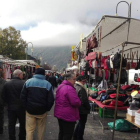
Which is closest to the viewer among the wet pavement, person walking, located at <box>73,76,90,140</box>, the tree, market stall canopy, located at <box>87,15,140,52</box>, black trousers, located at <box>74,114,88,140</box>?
person walking, located at <box>73,76,90,140</box>

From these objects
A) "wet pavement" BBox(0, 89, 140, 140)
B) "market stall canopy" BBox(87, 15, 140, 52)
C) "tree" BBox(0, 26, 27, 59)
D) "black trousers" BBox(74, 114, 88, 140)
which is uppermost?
"tree" BBox(0, 26, 27, 59)

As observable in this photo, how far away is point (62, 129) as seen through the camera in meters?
4.34

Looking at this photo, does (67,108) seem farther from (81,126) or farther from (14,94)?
(14,94)

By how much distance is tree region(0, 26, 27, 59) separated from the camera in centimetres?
3619

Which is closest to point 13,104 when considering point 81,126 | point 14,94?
point 14,94

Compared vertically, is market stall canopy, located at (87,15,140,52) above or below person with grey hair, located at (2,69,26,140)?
above

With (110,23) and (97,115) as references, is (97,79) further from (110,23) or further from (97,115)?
(110,23)

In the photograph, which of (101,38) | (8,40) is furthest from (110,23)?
(8,40)

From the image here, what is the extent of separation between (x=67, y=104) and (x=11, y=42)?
113 ft

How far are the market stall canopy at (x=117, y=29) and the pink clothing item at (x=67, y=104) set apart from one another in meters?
2.54

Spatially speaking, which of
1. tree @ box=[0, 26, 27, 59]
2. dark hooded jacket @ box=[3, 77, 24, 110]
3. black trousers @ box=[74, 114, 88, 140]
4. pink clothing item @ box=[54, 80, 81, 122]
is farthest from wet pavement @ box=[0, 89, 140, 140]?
Answer: tree @ box=[0, 26, 27, 59]

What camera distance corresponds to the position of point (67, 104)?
4.11 metres

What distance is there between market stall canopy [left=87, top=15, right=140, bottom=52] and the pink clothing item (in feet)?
8.34

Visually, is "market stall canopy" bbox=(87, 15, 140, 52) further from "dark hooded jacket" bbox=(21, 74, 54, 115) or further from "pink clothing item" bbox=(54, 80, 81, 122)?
"dark hooded jacket" bbox=(21, 74, 54, 115)
